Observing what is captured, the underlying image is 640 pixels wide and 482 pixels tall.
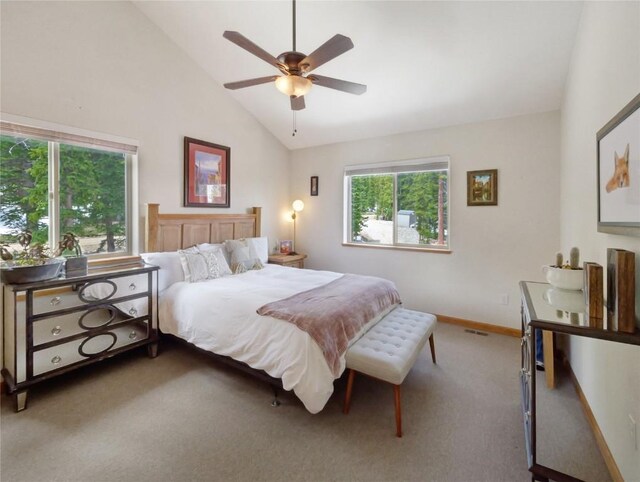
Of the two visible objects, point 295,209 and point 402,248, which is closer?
point 402,248

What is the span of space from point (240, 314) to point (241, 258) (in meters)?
1.45

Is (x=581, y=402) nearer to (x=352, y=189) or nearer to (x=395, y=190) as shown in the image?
(x=395, y=190)

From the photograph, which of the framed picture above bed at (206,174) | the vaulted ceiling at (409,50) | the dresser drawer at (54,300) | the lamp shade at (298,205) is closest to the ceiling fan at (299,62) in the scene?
the vaulted ceiling at (409,50)

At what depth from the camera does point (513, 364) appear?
2.76 meters

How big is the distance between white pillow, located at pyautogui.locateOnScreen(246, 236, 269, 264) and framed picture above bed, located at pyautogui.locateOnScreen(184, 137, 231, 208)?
64 centimetres

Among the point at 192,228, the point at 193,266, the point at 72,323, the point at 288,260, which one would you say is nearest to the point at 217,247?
the point at 192,228

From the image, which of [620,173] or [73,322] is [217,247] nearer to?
[73,322]

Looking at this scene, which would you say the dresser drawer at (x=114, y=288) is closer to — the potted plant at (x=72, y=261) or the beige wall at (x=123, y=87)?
the potted plant at (x=72, y=261)

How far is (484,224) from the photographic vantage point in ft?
11.7

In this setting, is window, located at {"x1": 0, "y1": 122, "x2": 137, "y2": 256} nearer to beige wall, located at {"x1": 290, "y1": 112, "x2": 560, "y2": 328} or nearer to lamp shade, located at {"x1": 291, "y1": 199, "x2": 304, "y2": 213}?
lamp shade, located at {"x1": 291, "y1": 199, "x2": 304, "y2": 213}

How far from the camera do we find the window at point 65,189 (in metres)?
2.44

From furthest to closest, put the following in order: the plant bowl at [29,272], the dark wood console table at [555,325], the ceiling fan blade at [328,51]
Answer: the plant bowl at [29,272] → the ceiling fan blade at [328,51] → the dark wood console table at [555,325]

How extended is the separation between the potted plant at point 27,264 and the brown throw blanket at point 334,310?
161cm

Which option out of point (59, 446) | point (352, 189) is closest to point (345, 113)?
point (352, 189)
